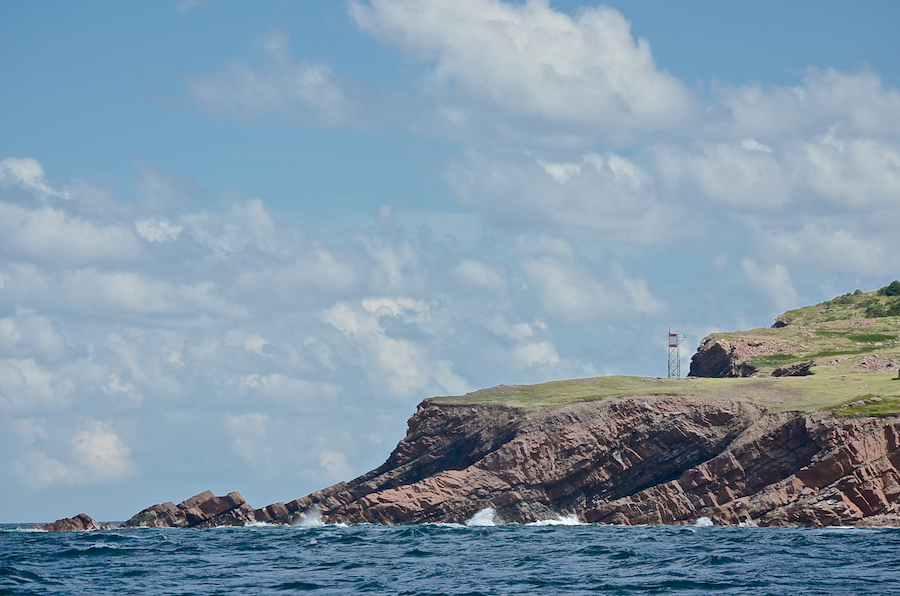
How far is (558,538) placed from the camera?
233 ft

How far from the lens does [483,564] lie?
53812 millimetres

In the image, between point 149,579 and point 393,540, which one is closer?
point 149,579

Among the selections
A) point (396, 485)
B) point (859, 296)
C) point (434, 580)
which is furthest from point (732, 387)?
point (859, 296)

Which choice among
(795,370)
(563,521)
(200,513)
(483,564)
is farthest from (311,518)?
(795,370)

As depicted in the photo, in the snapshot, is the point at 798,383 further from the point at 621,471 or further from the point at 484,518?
the point at 484,518

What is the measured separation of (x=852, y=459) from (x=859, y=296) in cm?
9917

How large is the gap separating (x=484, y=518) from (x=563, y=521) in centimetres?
724

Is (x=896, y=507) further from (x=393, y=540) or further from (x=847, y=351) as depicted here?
(x=847, y=351)

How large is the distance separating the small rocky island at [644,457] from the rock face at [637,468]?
0.37ft

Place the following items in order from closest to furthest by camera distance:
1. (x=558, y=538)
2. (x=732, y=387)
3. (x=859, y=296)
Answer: (x=558, y=538) < (x=732, y=387) < (x=859, y=296)

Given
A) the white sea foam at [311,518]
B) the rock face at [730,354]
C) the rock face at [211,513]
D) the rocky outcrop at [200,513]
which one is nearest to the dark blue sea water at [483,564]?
the white sea foam at [311,518]

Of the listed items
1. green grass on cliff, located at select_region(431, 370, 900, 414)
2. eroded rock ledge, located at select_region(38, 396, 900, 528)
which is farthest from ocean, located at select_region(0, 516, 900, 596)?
green grass on cliff, located at select_region(431, 370, 900, 414)

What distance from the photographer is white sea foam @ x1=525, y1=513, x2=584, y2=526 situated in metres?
92.1

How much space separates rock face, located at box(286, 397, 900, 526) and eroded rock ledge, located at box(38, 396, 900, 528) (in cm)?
11
